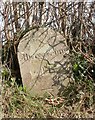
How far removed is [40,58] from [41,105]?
77 cm

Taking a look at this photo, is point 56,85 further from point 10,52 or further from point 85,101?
point 10,52

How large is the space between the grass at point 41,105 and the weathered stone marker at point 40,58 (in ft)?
0.50

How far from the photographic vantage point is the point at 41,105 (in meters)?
4.50

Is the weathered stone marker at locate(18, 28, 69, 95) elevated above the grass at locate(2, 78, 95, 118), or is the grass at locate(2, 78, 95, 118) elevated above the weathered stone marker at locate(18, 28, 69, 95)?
the weathered stone marker at locate(18, 28, 69, 95)

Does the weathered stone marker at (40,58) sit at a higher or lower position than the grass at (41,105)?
higher

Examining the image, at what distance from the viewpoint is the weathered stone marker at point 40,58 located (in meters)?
4.92

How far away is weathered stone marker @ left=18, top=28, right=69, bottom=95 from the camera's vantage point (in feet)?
16.1

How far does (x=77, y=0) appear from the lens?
16.7 feet

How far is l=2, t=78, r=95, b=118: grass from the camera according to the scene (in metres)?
4.36

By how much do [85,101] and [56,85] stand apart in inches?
21.9

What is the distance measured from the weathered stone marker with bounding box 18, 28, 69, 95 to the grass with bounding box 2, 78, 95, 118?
0.15 m

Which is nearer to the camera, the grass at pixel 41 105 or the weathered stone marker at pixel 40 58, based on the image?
the grass at pixel 41 105

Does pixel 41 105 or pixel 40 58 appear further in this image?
pixel 40 58

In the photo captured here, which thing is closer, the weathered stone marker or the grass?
the grass
